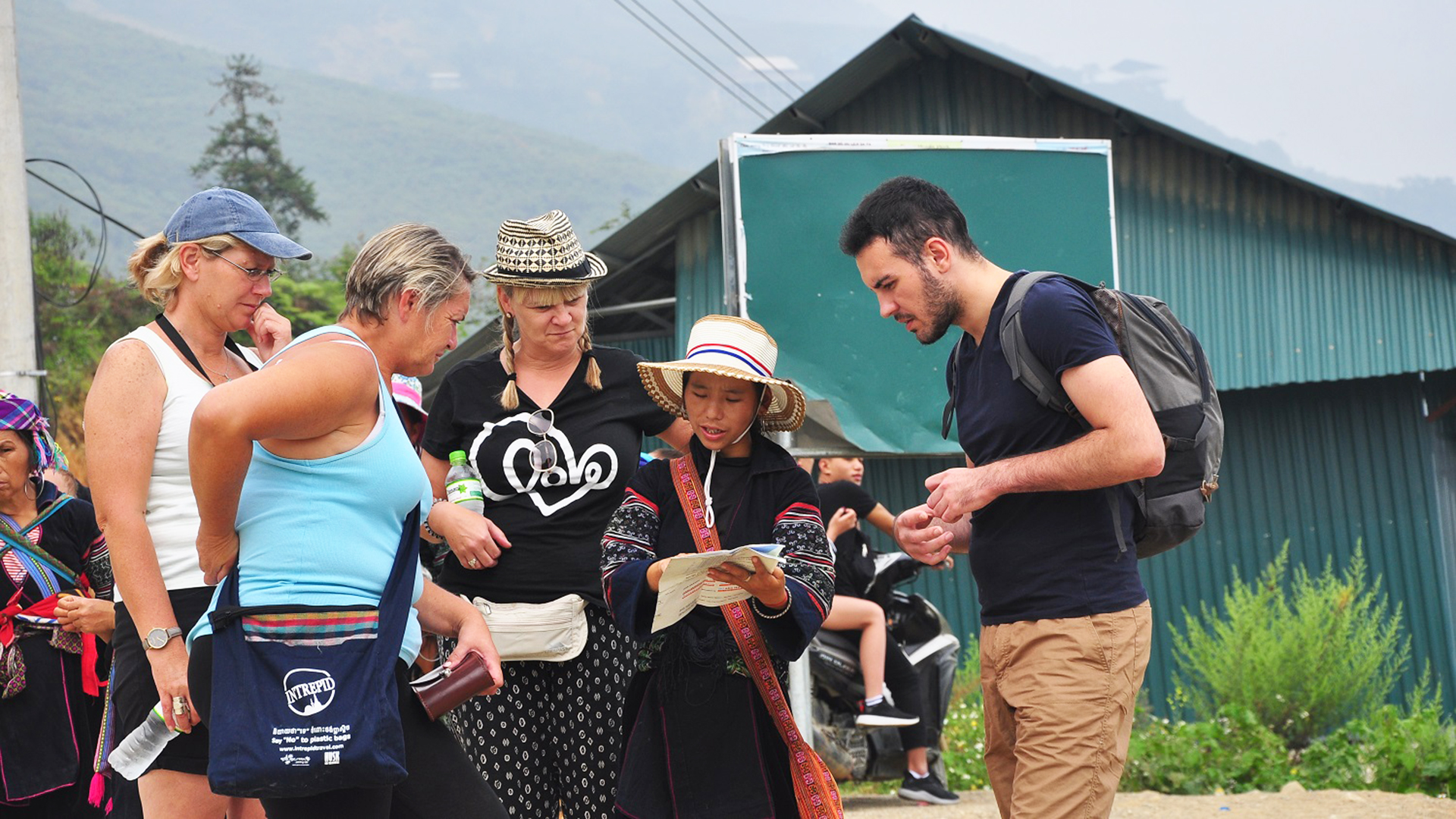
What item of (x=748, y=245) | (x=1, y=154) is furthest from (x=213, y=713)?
(x=1, y=154)

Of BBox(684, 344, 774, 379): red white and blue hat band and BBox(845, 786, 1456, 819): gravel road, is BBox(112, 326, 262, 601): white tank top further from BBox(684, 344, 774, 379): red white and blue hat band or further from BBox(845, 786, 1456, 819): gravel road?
BBox(845, 786, 1456, 819): gravel road

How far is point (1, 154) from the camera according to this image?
24.2 ft

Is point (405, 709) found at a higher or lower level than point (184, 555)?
lower

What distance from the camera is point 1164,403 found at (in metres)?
3.04

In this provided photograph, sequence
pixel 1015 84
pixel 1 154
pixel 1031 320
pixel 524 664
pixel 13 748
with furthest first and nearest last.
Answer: pixel 1015 84 → pixel 1 154 → pixel 13 748 → pixel 524 664 → pixel 1031 320

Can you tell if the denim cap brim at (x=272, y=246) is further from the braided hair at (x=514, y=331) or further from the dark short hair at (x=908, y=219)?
the dark short hair at (x=908, y=219)

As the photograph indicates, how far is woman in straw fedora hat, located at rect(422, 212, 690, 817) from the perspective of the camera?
147 inches

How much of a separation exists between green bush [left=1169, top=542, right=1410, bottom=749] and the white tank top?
7128mm

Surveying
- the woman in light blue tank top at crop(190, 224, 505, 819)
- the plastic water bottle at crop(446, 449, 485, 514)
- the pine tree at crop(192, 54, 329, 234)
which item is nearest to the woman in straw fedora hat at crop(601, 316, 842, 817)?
the plastic water bottle at crop(446, 449, 485, 514)

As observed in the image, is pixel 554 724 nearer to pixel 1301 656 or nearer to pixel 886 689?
pixel 886 689

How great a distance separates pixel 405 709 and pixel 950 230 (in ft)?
5.79

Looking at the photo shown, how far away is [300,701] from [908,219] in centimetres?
184

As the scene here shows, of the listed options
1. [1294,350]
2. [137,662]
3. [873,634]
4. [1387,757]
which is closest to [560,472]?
[137,662]

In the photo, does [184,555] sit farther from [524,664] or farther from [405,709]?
[524,664]
